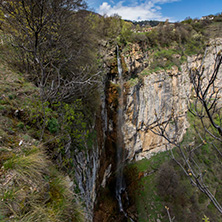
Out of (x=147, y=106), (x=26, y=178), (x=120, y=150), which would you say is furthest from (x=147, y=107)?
(x=26, y=178)

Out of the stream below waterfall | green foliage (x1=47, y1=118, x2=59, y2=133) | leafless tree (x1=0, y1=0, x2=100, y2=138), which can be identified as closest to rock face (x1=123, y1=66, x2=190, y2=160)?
the stream below waterfall

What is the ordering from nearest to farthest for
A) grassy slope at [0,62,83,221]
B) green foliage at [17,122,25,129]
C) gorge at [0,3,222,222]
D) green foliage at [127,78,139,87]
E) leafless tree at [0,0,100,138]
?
grassy slope at [0,62,83,221] → gorge at [0,3,222,222] → green foliage at [17,122,25,129] → leafless tree at [0,0,100,138] → green foliage at [127,78,139,87]

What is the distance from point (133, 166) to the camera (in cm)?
1222

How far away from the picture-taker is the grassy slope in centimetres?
156

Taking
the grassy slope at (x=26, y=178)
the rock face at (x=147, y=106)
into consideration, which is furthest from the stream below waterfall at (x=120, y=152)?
the grassy slope at (x=26, y=178)

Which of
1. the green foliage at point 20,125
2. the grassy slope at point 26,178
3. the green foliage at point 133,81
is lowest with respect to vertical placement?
the grassy slope at point 26,178

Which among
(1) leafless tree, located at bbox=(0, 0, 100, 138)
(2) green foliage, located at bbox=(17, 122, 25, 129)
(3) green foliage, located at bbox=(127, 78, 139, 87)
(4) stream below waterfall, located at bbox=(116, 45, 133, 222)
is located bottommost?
(4) stream below waterfall, located at bbox=(116, 45, 133, 222)

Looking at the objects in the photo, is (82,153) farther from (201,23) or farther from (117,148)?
(201,23)

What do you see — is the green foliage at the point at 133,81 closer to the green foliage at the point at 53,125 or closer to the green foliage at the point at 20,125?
the green foliage at the point at 53,125

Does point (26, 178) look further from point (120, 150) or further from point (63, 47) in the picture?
point (120, 150)

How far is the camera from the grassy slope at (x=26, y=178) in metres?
Result: 1.56

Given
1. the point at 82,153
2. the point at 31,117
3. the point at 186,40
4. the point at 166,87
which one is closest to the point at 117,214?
the point at 82,153

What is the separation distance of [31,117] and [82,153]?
2527 millimetres

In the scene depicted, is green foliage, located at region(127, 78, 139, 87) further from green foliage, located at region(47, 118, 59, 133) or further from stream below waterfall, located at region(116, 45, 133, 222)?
green foliage, located at region(47, 118, 59, 133)
